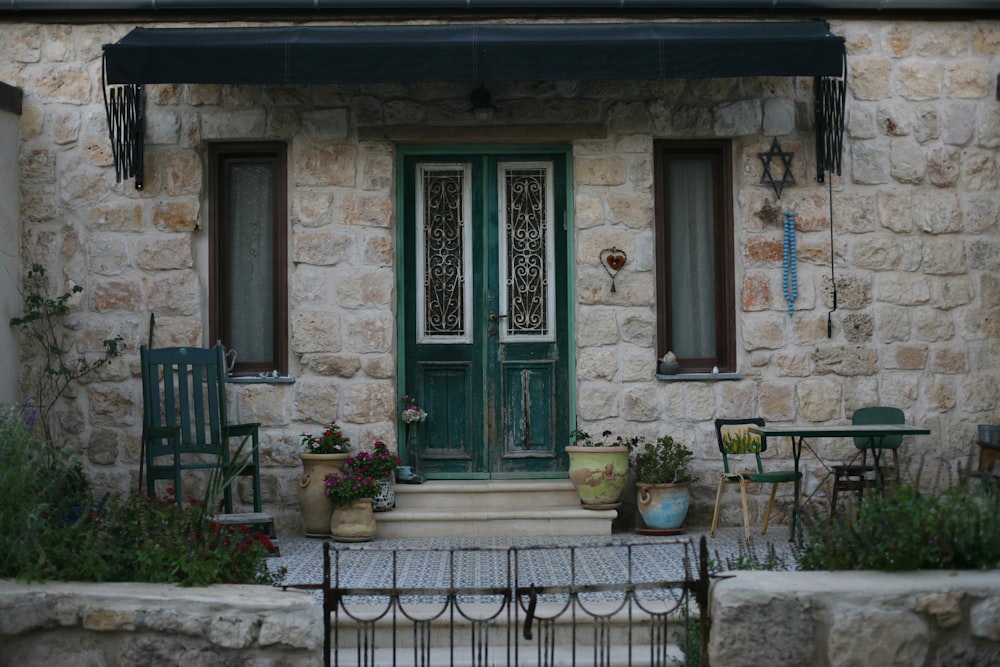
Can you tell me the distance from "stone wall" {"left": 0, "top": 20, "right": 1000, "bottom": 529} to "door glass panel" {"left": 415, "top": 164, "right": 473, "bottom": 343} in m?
0.30

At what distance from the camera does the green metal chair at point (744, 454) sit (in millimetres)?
7105

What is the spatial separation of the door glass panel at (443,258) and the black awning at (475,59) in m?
1.06

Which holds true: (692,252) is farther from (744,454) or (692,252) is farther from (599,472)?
(599,472)

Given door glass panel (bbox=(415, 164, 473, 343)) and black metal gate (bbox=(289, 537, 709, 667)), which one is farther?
door glass panel (bbox=(415, 164, 473, 343))

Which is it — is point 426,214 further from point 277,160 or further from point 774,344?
point 774,344

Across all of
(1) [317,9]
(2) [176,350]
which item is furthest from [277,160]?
(2) [176,350]

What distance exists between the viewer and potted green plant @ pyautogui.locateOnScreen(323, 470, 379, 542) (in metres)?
7.32

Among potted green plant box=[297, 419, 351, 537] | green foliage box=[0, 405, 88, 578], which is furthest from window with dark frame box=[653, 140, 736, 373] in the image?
green foliage box=[0, 405, 88, 578]

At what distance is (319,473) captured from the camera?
24.7ft

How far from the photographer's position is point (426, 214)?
26.9 ft

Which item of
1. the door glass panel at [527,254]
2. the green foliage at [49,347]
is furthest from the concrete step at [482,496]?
the green foliage at [49,347]

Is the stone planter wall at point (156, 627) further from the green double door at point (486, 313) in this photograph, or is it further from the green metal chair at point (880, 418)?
the green metal chair at point (880, 418)

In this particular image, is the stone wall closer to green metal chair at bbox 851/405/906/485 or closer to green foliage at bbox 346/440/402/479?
green metal chair at bbox 851/405/906/485

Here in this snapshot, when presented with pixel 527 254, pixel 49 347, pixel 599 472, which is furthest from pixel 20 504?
pixel 527 254
